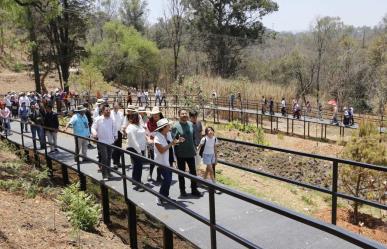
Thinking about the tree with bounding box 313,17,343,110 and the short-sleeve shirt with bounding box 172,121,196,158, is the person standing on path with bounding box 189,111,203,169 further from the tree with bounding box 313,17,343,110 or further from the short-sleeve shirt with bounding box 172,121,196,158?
the tree with bounding box 313,17,343,110

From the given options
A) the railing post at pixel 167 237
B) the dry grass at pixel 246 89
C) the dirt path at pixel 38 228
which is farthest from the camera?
the dry grass at pixel 246 89

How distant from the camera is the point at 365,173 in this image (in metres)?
11.3

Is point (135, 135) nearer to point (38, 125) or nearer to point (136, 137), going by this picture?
point (136, 137)

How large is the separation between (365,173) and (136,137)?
6.22 meters

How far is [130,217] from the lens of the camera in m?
7.48

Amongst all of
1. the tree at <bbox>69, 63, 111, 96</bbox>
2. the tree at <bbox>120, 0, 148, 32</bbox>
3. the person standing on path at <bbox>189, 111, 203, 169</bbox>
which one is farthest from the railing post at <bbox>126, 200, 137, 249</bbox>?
the tree at <bbox>120, 0, 148, 32</bbox>

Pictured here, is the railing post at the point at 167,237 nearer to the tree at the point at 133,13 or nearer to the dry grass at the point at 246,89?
the dry grass at the point at 246,89

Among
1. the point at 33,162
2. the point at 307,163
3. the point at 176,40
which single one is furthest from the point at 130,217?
the point at 176,40

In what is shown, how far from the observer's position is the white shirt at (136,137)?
324 inches

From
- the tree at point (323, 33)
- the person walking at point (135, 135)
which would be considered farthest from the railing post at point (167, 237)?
the tree at point (323, 33)

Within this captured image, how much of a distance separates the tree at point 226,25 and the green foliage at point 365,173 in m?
44.3

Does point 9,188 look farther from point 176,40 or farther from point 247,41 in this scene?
point 176,40

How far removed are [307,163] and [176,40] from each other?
45.7 m

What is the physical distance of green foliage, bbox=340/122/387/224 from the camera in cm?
1138
